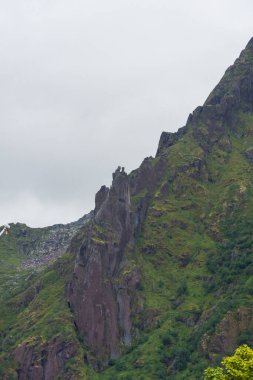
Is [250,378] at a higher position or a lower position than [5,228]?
lower

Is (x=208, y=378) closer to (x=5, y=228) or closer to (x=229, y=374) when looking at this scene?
(x=229, y=374)

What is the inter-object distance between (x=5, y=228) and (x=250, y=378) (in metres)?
43.9

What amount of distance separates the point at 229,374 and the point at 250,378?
2.46 m

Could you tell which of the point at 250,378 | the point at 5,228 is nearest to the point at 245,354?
the point at 250,378

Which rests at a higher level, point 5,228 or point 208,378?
point 5,228

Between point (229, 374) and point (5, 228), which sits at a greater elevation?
point (5, 228)

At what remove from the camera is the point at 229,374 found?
7144 centimetres

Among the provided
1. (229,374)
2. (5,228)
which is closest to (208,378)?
(229,374)

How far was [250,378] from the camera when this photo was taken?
7038cm

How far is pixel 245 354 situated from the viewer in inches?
2852

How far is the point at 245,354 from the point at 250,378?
3.01 m

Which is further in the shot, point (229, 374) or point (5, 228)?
point (5, 228)

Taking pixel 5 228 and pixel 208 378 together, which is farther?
pixel 5 228

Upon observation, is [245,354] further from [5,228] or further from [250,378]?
[5,228]
